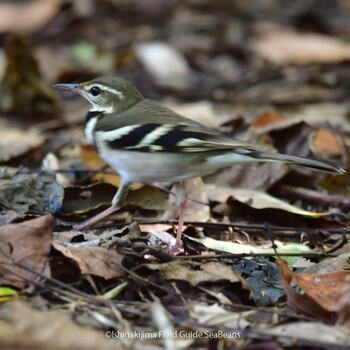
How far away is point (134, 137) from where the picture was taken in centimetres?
511

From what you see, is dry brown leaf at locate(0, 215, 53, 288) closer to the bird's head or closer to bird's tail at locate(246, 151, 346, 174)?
bird's tail at locate(246, 151, 346, 174)

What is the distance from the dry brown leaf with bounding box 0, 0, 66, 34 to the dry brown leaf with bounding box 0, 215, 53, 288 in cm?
818

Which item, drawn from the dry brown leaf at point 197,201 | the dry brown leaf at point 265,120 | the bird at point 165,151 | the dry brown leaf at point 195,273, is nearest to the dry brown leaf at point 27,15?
the dry brown leaf at point 265,120

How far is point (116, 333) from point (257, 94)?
7029 mm

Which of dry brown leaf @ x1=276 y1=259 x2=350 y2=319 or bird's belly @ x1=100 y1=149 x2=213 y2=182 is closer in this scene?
dry brown leaf @ x1=276 y1=259 x2=350 y2=319

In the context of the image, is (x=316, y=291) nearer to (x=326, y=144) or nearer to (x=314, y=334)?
(x=314, y=334)

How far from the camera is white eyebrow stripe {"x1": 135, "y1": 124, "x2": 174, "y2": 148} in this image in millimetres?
5055

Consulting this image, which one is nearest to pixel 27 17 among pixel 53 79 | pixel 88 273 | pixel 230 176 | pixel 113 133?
pixel 53 79

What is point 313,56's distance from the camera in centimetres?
1115

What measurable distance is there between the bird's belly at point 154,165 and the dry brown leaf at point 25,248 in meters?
1.01

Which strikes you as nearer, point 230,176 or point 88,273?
point 88,273

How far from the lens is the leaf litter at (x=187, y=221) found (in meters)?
3.77

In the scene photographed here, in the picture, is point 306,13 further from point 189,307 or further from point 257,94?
point 189,307

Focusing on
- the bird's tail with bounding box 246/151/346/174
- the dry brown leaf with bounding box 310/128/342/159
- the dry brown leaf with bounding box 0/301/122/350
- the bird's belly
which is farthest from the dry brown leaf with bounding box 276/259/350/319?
the dry brown leaf with bounding box 310/128/342/159
